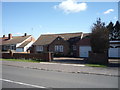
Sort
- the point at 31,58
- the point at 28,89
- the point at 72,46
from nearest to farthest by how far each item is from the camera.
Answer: the point at 28,89, the point at 31,58, the point at 72,46

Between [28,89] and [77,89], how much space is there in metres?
2.18

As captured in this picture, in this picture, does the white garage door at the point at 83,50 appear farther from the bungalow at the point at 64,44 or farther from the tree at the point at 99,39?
the tree at the point at 99,39

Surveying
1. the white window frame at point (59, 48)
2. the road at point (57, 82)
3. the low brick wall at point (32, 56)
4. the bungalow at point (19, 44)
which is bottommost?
the road at point (57, 82)

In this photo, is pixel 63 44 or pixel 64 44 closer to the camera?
pixel 64 44

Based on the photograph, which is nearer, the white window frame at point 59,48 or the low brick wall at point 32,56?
the low brick wall at point 32,56

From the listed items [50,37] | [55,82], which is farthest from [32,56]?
[50,37]

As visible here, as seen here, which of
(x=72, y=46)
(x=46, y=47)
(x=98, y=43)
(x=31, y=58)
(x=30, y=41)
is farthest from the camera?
(x=30, y=41)

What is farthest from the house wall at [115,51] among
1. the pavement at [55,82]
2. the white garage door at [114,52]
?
the pavement at [55,82]

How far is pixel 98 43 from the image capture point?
25000 millimetres

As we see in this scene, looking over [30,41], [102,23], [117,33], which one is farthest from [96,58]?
[30,41]

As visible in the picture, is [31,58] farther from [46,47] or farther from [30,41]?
[30,41]

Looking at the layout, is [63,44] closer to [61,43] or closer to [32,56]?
[61,43]

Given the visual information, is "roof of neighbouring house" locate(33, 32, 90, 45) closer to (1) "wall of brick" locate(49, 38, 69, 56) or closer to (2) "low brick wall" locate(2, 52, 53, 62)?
(1) "wall of brick" locate(49, 38, 69, 56)

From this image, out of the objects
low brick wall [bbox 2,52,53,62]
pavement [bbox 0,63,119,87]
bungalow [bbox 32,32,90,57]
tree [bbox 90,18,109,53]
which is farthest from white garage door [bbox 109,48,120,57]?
pavement [bbox 0,63,119,87]
